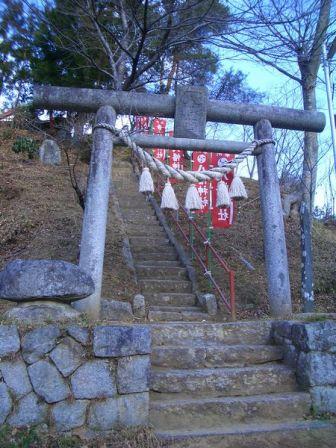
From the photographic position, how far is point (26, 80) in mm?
11656

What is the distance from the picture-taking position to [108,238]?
8.68 meters

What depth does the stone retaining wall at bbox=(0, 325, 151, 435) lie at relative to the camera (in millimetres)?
3232

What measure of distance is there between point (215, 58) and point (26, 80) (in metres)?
6.08

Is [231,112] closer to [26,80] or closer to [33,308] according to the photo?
[33,308]

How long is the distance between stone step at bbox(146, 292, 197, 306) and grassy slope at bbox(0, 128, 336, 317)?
38 centimetres

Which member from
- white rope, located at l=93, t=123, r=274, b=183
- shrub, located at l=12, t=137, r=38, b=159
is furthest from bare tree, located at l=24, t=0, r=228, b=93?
shrub, located at l=12, t=137, r=38, b=159

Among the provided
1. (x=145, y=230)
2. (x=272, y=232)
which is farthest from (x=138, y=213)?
(x=272, y=232)

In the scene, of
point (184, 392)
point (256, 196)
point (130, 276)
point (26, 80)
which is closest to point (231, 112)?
point (130, 276)

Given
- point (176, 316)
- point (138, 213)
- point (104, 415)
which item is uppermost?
point (138, 213)

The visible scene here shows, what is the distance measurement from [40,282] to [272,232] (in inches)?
122

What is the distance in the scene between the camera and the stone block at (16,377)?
10.6 feet

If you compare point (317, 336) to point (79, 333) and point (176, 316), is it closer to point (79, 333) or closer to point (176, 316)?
point (79, 333)

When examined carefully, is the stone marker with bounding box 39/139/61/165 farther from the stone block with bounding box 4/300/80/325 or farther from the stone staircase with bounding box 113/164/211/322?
the stone block with bounding box 4/300/80/325

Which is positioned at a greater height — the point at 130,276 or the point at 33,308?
the point at 130,276
